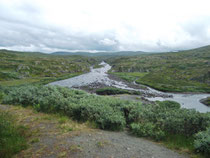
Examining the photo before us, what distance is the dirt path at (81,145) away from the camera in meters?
6.35

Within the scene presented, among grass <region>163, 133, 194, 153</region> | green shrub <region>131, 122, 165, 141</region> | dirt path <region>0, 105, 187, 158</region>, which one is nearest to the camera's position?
dirt path <region>0, 105, 187, 158</region>

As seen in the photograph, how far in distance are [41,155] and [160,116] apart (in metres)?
9.37

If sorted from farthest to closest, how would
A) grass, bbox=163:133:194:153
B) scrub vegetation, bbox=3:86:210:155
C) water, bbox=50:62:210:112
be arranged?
1. water, bbox=50:62:210:112
2. scrub vegetation, bbox=3:86:210:155
3. grass, bbox=163:133:194:153

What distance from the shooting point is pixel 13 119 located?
33.5 feet

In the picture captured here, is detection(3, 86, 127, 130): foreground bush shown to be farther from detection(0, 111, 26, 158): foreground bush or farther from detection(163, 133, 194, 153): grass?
detection(0, 111, 26, 158): foreground bush

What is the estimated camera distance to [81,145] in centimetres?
698

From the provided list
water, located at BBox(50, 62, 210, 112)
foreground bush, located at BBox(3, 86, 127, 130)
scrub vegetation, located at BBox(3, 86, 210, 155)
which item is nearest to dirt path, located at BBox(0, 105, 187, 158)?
scrub vegetation, located at BBox(3, 86, 210, 155)

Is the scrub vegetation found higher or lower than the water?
higher

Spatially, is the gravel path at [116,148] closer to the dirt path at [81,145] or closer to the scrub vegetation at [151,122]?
the dirt path at [81,145]

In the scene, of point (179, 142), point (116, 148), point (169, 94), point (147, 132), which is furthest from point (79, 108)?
point (169, 94)

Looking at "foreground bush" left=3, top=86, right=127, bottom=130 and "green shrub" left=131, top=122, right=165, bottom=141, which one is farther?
"foreground bush" left=3, top=86, right=127, bottom=130


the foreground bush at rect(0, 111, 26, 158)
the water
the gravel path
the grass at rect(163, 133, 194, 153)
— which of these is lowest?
the water

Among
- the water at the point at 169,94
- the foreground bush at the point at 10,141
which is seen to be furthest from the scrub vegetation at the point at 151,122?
the water at the point at 169,94

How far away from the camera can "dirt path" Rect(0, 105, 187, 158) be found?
6348 mm
